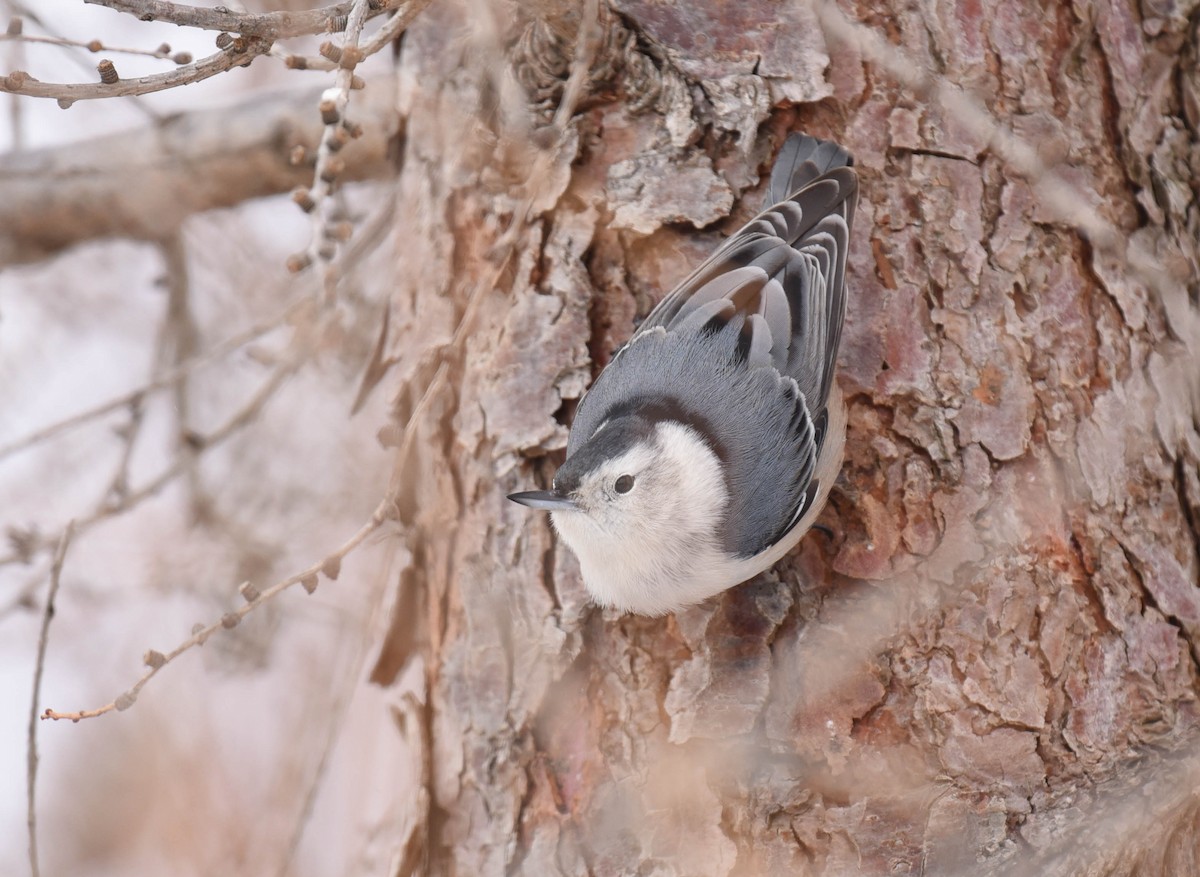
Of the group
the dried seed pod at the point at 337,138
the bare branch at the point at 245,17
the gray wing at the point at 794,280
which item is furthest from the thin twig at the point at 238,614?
the bare branch at the point at 245,17

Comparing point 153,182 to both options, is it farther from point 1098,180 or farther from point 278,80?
point 1098,180

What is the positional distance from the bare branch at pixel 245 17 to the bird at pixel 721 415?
0.79 meters

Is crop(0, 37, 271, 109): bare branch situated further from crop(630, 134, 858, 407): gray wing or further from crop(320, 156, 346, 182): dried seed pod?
crop(630, 134, 858, 407): gray wing

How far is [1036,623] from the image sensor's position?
1863mm

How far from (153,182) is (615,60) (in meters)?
1.48

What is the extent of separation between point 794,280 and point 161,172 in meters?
1.79

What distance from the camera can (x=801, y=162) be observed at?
203cm

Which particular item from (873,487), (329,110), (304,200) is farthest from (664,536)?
(329,110)

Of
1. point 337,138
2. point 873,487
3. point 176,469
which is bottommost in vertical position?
point 176,469

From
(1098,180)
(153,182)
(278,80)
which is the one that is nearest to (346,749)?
(153,182)

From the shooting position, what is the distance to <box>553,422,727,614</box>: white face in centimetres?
191

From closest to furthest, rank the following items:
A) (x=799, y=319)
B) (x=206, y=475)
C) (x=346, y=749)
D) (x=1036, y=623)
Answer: (x=1036, y=623) < (x=799, y=319) < (x=206, y=475) < (x=346, y=749)

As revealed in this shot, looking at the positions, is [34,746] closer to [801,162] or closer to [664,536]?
[664,536]

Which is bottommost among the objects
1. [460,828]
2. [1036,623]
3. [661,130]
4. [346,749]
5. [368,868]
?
[346,749]
